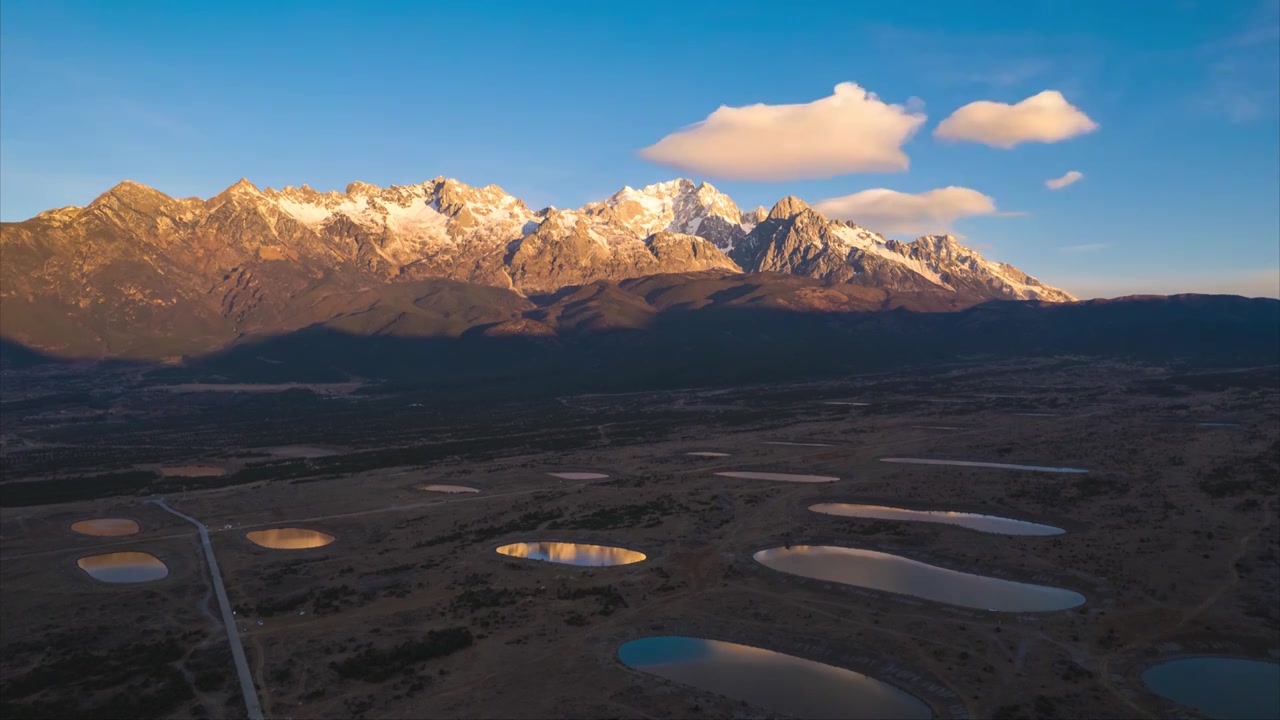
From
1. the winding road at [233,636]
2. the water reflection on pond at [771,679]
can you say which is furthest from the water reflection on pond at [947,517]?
the winding road at [233,636]

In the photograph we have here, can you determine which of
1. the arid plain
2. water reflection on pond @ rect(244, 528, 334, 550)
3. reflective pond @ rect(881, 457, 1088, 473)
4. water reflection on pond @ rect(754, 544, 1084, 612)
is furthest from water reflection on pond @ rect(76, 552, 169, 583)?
reflective pond @ rect(881, 457, 1088, 473)

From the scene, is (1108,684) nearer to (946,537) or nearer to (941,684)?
(941,684)

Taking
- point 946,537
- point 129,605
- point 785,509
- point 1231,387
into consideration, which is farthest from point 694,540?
point 1231,387

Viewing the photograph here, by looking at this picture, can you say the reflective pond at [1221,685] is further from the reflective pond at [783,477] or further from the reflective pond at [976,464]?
the reflective pond at [976,464]

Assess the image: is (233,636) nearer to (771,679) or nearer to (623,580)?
(623,580)

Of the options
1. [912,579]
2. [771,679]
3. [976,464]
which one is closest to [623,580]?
[771,679]
